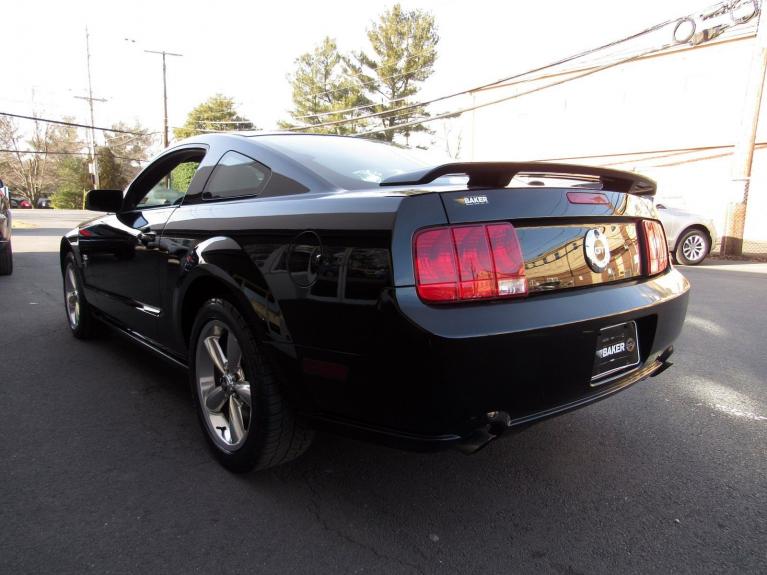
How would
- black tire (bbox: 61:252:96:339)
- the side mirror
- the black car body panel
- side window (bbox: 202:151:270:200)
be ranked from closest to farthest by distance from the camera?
1. side window (bbox: 202:151:270:200)
2. the side mirror
3. black tire (bbox: 61:252:96:339)
4. the black car body panel

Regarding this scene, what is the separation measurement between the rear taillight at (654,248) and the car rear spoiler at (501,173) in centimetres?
24

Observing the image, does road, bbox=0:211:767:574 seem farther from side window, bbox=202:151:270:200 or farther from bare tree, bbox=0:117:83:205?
bare tree, bbox=0:117:83:205

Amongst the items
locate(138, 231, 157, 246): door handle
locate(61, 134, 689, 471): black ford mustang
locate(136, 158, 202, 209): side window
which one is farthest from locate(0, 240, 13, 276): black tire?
locate(61, 134, 689, 471): black ford mustang

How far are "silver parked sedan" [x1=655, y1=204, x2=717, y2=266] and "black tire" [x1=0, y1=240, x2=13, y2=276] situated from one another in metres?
11.5

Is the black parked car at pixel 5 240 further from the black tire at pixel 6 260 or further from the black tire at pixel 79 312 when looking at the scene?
the black tire at pixel 79 312

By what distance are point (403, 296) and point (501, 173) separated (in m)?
0.62

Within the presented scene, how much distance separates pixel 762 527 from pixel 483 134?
25426mm

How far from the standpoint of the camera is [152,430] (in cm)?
272

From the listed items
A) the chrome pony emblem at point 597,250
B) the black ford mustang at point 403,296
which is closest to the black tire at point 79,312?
the black ford mustang at point 403,296

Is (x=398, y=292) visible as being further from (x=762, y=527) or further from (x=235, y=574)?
(x=762, y=527)

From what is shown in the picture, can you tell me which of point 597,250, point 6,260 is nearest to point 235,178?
point 597,250

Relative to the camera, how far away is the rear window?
2.25m

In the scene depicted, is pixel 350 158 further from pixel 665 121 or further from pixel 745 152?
pixel 665 121

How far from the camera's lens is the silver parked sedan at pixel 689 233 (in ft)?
34.6
